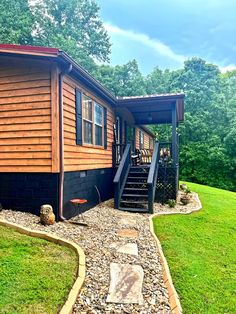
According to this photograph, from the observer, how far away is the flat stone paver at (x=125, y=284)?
2982 millimetres

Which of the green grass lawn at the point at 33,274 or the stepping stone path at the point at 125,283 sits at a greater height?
the green grass lawn at the point at 33,274

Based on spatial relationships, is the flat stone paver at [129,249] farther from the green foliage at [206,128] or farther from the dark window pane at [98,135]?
the green foliage at [206,128]

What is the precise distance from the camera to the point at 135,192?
8.29 meters

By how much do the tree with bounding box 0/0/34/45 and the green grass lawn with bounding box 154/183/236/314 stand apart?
15.0m

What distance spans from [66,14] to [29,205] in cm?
2584

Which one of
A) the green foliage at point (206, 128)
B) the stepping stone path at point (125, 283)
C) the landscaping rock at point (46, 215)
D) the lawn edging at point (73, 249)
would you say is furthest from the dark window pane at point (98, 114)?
the green foliage at point (206, 128)

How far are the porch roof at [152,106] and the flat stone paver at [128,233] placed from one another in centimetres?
475

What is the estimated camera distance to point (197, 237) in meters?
5.31

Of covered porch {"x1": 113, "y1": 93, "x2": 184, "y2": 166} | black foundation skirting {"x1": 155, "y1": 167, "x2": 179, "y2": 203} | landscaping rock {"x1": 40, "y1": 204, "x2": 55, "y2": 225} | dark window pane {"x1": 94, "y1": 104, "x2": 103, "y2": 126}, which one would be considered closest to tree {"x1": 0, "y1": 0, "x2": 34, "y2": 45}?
covered porch {"x1": 113, "y1": 93, "x2": 184, "y2": 166}

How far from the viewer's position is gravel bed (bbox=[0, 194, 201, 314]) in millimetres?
2869

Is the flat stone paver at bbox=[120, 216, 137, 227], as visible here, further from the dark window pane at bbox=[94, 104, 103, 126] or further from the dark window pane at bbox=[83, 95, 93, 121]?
the dark window pane at bbox=[94, 104, 103, 126]

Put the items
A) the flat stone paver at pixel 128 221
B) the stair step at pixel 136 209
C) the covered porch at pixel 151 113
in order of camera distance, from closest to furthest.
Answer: the flat stone paver at pixel 128 221
the stair step at pixel 136 209
the covered porch at pixel 151 113

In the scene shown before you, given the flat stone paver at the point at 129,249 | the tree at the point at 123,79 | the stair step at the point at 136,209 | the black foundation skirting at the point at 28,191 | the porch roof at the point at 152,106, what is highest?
the tree at the point at 123,79

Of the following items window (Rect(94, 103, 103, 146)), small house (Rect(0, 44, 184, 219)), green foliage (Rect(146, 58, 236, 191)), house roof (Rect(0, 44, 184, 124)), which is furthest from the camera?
green foliage (Rect(146, 58, 236, 191))
